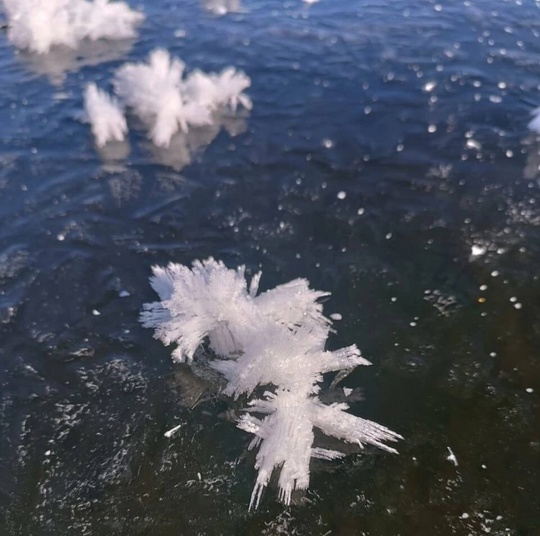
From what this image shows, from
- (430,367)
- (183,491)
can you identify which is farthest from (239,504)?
(430,367)

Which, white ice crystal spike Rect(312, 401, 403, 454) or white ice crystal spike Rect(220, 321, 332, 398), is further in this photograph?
white ice crystal spike Rect(220, 321, 332, 398)

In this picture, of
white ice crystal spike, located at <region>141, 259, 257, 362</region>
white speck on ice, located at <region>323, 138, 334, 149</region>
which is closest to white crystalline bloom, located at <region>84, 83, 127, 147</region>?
white speck on ice, located at <region>323, 138, 334, 149</region>

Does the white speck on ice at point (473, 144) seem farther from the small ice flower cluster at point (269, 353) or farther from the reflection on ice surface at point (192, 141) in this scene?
the small ice flower cluster at point (269, 353)

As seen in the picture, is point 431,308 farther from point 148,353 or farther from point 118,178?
point 118,178

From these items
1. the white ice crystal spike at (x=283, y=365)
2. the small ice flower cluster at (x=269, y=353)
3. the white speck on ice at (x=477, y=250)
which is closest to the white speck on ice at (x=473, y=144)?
the white speck on ice at (x=477, y=250)

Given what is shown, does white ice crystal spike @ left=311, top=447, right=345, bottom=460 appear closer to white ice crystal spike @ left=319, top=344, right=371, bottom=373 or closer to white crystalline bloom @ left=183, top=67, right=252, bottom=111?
white ice crystal spike @ left=319, top=344, right=371, bottom=373

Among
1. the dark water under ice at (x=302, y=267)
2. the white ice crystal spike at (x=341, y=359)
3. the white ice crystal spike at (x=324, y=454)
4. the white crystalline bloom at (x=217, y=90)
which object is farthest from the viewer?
the white crystalline bloom at (x=217, y=90)

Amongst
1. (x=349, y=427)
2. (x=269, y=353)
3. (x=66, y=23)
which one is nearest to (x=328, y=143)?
(x=269, y=353)

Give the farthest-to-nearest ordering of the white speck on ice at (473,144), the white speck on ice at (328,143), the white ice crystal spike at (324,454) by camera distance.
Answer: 1. the white speck on ice at (328,143)
2. the white speck on ice at (473,144)
3. the white ice crystal spike at (324,454)
